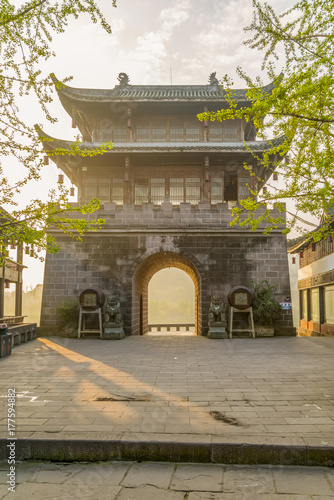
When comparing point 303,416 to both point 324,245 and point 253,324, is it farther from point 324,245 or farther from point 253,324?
point 324,245

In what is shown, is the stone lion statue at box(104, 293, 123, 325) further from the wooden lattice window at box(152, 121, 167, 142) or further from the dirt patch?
the dirt patch

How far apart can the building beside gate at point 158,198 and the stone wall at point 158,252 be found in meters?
0.04

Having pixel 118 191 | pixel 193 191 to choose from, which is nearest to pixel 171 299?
pixel 118 191

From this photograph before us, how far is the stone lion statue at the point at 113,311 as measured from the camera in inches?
460

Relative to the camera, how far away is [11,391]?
5.00 metres

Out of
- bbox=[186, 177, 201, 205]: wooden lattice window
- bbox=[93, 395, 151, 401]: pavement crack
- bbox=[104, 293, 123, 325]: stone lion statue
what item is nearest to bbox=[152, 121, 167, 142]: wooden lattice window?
bbox=[186, 177, 201, 205]: wooden lattice window

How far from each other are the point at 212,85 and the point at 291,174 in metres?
12.0

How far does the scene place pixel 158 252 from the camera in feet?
42.7

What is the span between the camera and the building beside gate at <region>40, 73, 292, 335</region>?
42.1 feet

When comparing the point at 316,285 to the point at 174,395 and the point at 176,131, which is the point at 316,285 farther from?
the point at 174,395

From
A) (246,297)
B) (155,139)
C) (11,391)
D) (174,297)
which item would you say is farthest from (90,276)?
(174,297)

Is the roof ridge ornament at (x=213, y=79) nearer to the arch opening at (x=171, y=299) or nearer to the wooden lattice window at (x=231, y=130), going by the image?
the wooden lattice window at (x=231, y=130)

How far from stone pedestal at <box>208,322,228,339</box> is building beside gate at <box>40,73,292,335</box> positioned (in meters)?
0.80

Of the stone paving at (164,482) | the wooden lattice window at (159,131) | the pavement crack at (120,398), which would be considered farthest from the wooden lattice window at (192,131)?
the stone paving at (164,482)
